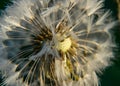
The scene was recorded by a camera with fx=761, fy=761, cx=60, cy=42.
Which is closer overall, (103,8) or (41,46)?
(41,46)

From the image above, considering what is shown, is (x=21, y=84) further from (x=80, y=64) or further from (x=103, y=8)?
(x=103, y=8)

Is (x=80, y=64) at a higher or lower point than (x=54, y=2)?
lower

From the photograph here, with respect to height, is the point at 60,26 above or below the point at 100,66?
above

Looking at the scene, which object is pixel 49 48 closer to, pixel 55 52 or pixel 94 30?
pixel 55 52

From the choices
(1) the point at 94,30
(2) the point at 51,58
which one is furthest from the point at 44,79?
(1) the point at 94,30

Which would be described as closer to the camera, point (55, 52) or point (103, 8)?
point (55, 52)

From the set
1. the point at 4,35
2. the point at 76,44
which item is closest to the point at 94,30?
the point at 76,44
